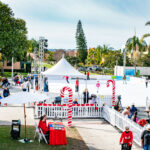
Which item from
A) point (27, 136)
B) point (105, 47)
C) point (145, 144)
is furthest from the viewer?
point (105, 47)

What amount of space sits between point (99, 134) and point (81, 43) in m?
88.4

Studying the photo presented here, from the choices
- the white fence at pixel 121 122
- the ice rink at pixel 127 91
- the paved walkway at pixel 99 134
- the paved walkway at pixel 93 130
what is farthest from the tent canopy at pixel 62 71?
the paved walkway at pixel 99 134

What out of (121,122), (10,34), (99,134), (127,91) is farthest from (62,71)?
(10,34)

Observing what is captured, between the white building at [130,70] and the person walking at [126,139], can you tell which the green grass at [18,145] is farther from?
the white building at [130,70]

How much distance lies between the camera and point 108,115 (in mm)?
14383

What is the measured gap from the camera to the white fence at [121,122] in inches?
405

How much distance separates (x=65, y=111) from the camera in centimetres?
1531

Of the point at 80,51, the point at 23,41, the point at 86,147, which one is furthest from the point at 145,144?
the point at 80,51

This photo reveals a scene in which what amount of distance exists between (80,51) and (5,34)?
60939 millimetres

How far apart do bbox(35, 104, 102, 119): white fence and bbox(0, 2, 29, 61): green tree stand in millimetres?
27599

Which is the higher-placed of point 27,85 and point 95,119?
point 27,85

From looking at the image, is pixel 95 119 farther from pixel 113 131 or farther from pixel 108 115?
pixel 113 131

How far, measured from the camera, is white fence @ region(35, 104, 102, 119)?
49.5 ft

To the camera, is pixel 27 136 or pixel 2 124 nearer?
pixel 27 136
